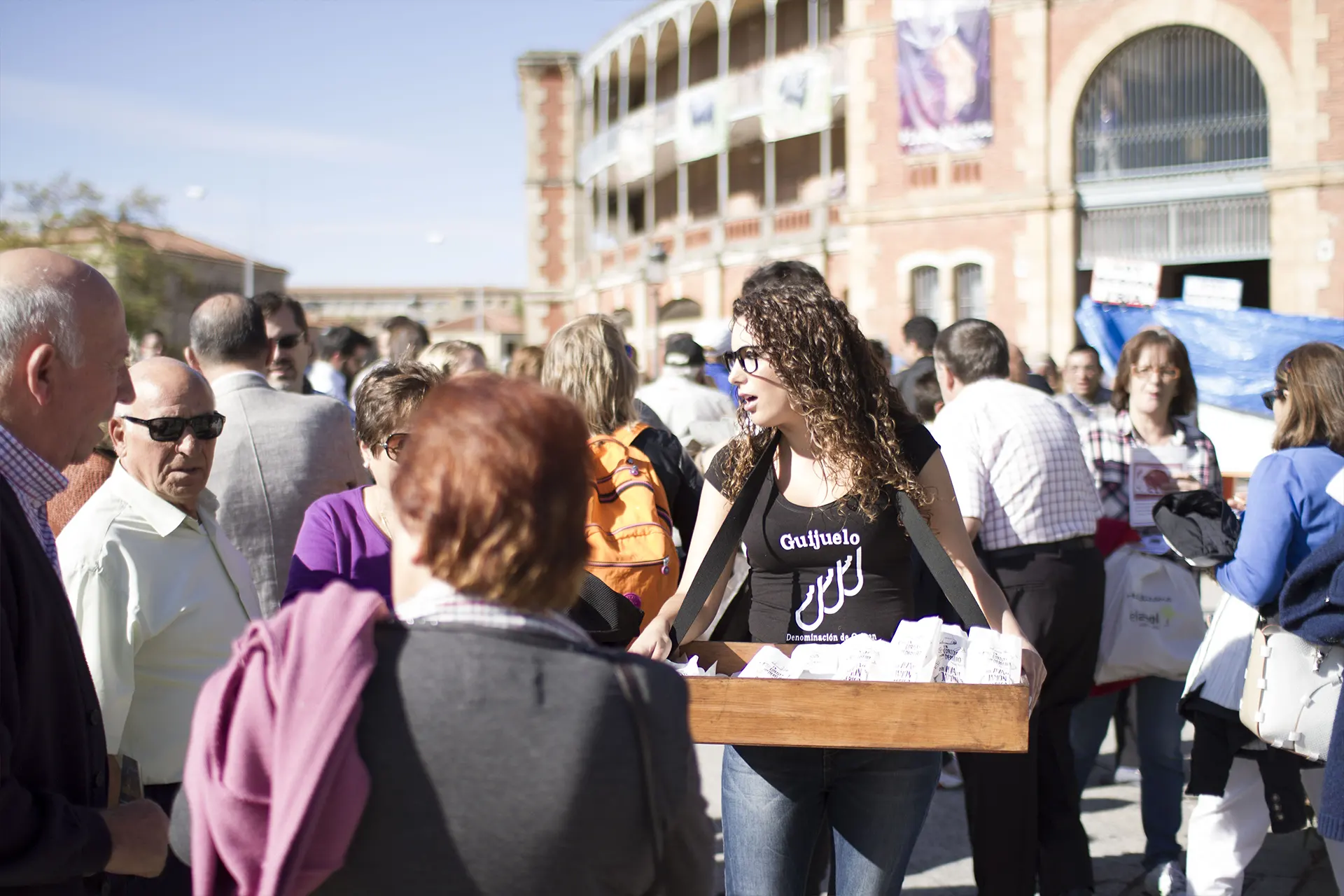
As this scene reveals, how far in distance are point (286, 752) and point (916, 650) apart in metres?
1.69

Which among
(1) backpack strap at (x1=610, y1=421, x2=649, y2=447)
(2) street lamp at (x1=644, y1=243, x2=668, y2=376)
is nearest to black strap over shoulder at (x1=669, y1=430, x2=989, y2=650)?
(1) backpack strap at (x1=610, y1=421, x2=649, y2=447)

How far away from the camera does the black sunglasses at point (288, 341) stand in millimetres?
6141

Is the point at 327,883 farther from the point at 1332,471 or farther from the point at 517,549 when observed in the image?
the point at 1332,471

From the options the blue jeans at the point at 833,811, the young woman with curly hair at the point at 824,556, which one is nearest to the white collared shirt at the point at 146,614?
the young woman with curly hair at the point at 824,556

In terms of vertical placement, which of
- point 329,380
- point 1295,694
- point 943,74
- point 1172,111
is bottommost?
point 1295,694

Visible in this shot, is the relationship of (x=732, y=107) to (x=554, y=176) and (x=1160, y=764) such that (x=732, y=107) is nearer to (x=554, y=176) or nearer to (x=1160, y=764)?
(x=554, y=176)

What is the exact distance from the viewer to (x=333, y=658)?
61.2 inches

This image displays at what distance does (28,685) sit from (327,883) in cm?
77

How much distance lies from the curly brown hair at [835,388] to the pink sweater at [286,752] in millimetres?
1737

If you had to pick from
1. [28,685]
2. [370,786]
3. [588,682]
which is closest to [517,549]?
[588,682]

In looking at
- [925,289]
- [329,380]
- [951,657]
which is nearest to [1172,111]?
[925,289]

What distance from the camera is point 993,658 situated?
2791 millimetres

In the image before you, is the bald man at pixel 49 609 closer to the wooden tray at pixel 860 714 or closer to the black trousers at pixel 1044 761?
the wooden tray at pixel 860 714

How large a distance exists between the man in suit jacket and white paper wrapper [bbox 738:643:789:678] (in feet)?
6.75
